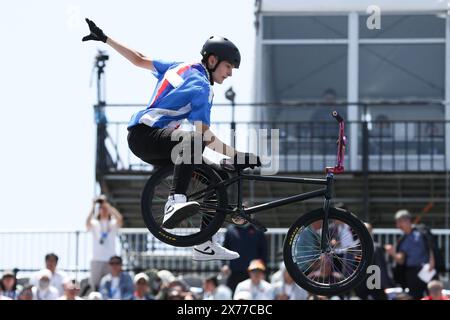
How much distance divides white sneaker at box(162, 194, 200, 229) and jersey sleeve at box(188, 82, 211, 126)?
653 millimetres

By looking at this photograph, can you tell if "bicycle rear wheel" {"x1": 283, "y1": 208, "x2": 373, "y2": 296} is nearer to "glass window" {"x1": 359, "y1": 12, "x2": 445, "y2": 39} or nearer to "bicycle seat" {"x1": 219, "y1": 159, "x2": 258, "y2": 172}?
"bicycle seat" {"x1": 219, "y1": 159, "x2": 258, "y2": 172}

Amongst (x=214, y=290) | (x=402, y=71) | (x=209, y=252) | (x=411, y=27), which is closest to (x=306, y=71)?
(x=402, y=71)

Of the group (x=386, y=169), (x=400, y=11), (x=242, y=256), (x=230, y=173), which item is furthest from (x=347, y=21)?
(x=230, y=173)

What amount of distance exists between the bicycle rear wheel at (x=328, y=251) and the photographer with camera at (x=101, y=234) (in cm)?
701

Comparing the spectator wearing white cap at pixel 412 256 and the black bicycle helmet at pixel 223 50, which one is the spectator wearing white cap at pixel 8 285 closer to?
the spectator wearing white cap at pixel 412 256

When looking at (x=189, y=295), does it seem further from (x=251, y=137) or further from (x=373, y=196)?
(x=373, y=196)

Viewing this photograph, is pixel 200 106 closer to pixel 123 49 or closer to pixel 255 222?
pixel 123 49

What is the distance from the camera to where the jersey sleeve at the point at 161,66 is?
13195 millimetres

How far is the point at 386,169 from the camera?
24.6 m

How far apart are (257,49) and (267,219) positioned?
2715mm

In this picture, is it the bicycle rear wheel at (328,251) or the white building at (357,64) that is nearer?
the bicycle rear wheel at (328,251)

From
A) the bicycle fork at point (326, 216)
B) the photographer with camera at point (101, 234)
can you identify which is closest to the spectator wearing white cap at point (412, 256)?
the photographer with camera at point (101, 234)

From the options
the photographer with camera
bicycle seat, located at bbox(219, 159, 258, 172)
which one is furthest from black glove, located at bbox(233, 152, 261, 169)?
the photographer with camera

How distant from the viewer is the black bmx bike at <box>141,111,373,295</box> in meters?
A: 13.3
